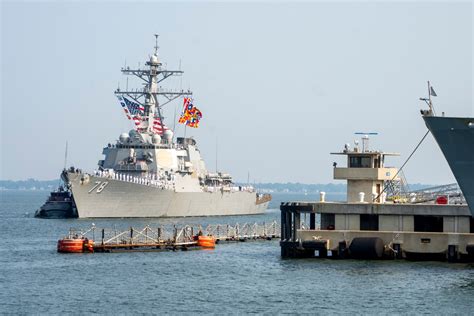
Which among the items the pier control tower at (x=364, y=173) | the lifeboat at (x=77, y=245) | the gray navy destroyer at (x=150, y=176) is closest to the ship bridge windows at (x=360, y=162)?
the pier control tower at (x=364, y=173)

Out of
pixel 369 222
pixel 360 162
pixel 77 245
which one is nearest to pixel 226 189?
pixel 77 245

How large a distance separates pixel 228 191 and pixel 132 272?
60.8 meters

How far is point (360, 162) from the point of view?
50969 millimetres

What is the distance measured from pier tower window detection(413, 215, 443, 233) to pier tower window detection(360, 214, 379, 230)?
1.86 m

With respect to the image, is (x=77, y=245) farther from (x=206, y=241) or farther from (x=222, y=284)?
(x=222, y=284)

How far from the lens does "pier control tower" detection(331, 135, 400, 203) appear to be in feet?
165

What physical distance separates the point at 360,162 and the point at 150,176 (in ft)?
138

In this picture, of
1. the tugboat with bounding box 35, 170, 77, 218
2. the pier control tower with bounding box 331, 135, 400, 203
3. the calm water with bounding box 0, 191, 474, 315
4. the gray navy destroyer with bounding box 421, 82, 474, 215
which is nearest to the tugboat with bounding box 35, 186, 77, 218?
the tugboat with bounding box 35, 170, 77, 218

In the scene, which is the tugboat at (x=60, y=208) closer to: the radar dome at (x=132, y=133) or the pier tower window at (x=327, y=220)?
the radar dome at (x=132, y=133)

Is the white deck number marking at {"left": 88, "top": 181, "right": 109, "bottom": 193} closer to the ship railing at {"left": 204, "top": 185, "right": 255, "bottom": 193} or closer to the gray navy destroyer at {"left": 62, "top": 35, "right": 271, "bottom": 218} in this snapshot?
the gray navy destroyer at {"left": 62, "top": 35, "right": 271, "bottom": 218}

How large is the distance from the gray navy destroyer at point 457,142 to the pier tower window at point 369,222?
7141mm

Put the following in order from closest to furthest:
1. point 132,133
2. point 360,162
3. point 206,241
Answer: point 360,162
point 206,241
point 132,133

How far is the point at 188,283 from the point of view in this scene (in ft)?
138

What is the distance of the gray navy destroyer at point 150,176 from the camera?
8494 centimetres
